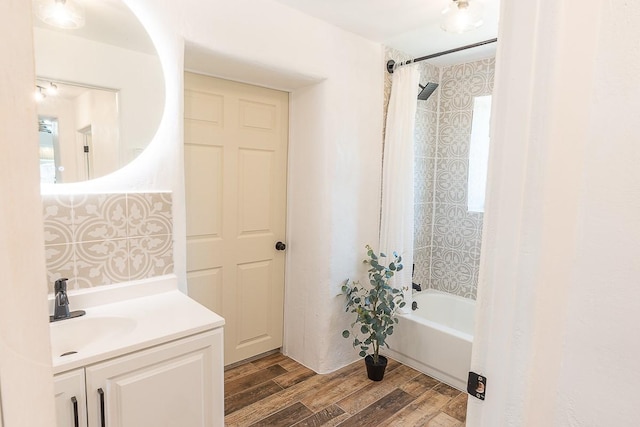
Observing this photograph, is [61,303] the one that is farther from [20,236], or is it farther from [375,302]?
[375,302]

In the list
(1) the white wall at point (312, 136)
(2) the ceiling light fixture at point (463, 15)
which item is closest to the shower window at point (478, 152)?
(1) the white wall at point (312, 136)

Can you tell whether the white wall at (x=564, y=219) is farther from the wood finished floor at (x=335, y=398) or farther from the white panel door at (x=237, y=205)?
the white panel door at (x=237, y=205)

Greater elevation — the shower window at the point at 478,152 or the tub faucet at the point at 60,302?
the shower window at the point at 478,152

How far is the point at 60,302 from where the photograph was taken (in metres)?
1.41

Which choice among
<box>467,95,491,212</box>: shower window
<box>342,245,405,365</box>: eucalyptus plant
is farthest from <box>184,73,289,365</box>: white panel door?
<box>467,95,491,212</box>: shower window

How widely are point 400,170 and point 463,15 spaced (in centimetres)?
108

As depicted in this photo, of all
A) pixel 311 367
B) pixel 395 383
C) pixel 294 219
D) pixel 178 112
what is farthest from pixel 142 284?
pixel 395 383

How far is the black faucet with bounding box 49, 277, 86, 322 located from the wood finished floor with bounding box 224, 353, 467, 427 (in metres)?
1.10

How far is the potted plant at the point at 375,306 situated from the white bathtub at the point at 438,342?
0.18m

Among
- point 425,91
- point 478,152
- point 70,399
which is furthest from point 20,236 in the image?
point 478,152

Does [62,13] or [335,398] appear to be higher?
[62,13]

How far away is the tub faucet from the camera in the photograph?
1.41 metres

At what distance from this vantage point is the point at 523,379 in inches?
33.4

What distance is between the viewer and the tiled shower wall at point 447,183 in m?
3.06
